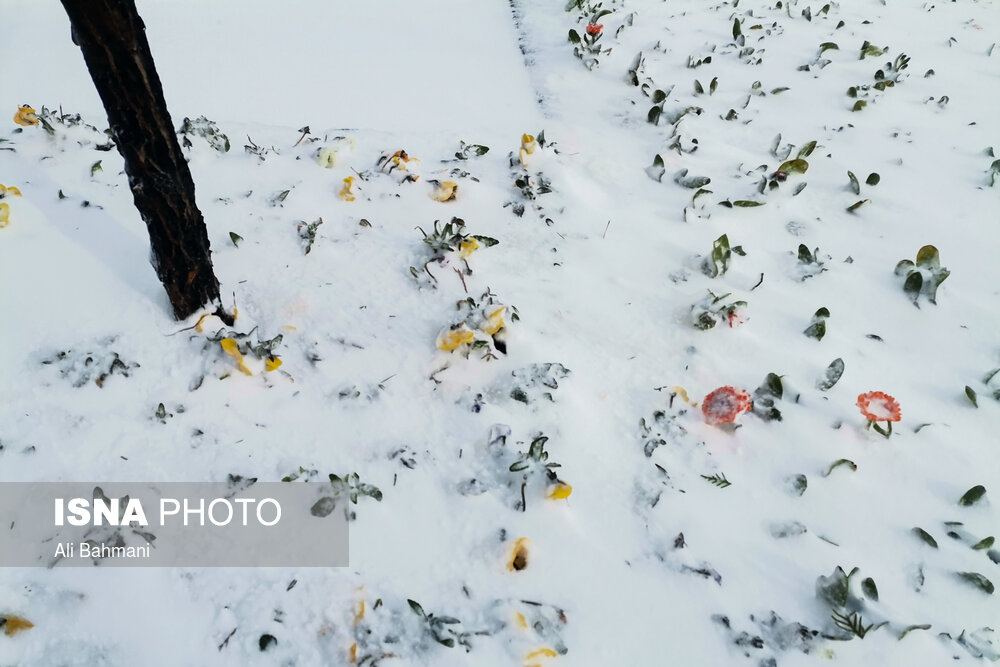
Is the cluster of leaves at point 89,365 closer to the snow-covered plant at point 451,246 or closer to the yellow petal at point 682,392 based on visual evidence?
the snow-covered plant at point 451,246

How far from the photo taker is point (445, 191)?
10.7 feet

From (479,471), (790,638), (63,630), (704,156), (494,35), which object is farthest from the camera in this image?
(494,35)

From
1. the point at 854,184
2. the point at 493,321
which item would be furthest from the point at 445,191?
A: the point at 854,184

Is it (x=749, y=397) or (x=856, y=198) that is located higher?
(x=856, y=198)

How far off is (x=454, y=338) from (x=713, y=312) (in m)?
1.14

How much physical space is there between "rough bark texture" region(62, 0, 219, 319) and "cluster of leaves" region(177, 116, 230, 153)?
51.6 inches

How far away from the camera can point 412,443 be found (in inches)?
90.3

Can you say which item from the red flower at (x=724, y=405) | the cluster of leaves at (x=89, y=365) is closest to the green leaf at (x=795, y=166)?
the red flower at (x=724, y=405)

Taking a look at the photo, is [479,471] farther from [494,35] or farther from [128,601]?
[494,35]

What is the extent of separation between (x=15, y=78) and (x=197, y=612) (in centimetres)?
395

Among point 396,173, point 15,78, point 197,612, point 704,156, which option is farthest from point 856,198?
point 15,78

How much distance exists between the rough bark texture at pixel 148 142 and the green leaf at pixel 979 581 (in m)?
2.85

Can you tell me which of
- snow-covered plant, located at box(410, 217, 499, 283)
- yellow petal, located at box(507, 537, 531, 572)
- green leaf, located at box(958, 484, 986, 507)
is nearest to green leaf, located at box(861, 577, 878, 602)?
green leaf, located at box(958, 484, 986, 507)

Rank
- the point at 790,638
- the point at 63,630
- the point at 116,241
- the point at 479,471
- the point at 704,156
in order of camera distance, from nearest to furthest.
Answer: the point at 63,630, the point at 790,638, the point at 479,471, the point at 116,241, the point at 704,156
